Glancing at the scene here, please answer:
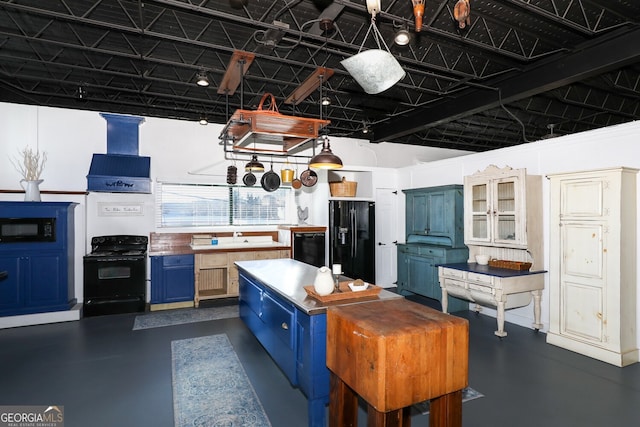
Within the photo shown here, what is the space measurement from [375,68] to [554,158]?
12.3 ft

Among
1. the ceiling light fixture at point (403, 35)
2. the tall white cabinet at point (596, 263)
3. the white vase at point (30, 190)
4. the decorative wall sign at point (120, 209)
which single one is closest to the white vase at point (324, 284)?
the ceiling light fixture at point (403, 35)

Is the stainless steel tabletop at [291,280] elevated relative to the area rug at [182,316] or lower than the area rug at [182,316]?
elevated

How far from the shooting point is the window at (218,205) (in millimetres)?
6633

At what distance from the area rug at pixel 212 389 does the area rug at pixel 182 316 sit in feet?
3.22

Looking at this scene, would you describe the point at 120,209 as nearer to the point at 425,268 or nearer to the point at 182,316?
the point at 182,316

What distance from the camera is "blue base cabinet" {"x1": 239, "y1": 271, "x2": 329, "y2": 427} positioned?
2.56m

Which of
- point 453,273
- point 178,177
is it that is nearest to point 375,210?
point 453,273

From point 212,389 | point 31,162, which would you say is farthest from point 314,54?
point 31,162

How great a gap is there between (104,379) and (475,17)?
5.43 m

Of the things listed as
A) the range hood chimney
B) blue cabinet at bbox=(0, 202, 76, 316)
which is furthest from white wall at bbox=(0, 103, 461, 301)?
blue cabinet at bbox=(0, 202, 76, 316)

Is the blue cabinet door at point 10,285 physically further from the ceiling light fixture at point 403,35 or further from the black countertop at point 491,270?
the black countertop at point 491,270

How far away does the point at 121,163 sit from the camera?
19.6 ft

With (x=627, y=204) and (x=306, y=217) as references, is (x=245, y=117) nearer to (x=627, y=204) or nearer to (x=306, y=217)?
(x=627, y=204)

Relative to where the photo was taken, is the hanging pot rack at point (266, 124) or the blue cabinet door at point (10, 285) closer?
the hanging pot rack at point (266, 124)
